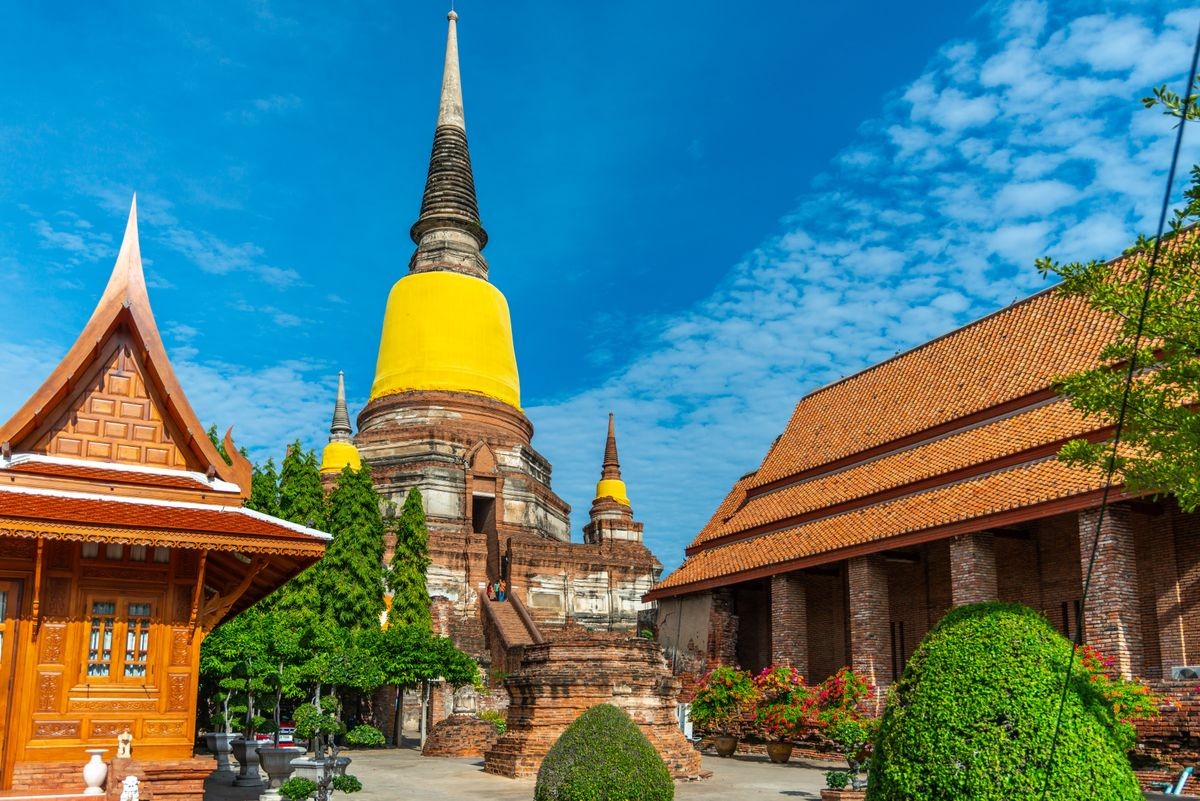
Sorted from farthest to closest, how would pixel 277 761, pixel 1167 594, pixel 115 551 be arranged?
pixel 1167 594, pixel 277 761, pixel 115 551

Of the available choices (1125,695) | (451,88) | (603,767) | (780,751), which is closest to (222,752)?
(603,767)

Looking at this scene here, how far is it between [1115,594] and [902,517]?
15.7 feet

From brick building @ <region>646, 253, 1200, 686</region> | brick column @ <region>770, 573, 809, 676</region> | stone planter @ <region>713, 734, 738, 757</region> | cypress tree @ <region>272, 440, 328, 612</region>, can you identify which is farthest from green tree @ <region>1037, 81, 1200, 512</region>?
cypress tree @ <region>272, 440, 328, 612</region>

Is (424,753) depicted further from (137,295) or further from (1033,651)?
(1033,651)

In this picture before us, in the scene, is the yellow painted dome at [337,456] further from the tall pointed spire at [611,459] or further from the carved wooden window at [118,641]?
the carved wooden window at [118,641]

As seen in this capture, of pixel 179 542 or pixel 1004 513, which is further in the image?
pixel 1004 513

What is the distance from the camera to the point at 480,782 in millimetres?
16391

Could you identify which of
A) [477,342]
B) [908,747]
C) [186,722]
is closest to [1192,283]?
[908,747]

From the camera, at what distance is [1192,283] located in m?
9.65

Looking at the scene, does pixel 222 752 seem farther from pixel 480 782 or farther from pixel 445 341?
pixel 445 341

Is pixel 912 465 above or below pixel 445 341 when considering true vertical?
below

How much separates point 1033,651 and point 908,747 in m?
1.07

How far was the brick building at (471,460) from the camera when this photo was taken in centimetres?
3203

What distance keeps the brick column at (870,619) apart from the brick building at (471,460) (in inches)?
419
